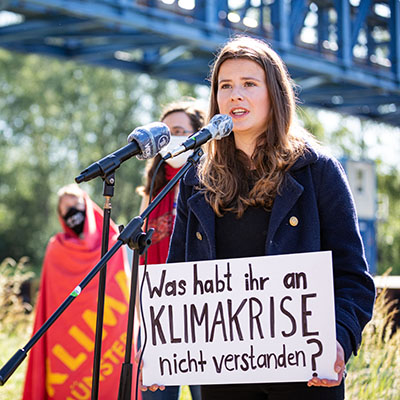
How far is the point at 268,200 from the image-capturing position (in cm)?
271

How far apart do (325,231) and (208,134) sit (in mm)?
565

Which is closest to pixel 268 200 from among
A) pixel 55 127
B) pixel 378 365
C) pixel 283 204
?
pixel 283 204

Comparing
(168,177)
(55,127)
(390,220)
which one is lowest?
(168,177)

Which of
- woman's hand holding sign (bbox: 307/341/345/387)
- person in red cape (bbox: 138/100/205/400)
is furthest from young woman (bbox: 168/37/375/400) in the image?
person in red cape (bbox: 138/100/205/400)

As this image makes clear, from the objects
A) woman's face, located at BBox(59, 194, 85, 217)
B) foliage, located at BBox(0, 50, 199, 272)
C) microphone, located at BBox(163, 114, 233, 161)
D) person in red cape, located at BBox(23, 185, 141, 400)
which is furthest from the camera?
foliage, located at BBox(0, 50, 199, 272)

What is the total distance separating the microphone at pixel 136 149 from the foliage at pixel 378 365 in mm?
2437

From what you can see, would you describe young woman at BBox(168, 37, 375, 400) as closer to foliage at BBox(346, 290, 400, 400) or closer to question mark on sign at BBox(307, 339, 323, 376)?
question mark on sign at BBox(307, 339, 323, 376)

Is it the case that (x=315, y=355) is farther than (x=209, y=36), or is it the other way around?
(x=209, y=36)

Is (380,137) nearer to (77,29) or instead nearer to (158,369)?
(77,29)

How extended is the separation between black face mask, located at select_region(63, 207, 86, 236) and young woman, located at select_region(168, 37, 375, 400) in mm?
3736

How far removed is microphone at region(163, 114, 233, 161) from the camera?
262 centimetres

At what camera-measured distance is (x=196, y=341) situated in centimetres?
256

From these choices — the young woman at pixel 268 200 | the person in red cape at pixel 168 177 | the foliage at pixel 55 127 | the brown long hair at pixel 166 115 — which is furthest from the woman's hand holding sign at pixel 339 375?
the foliage at pixel 55 127

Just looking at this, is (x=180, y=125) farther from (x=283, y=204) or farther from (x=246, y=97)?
(x=283, y=204)
